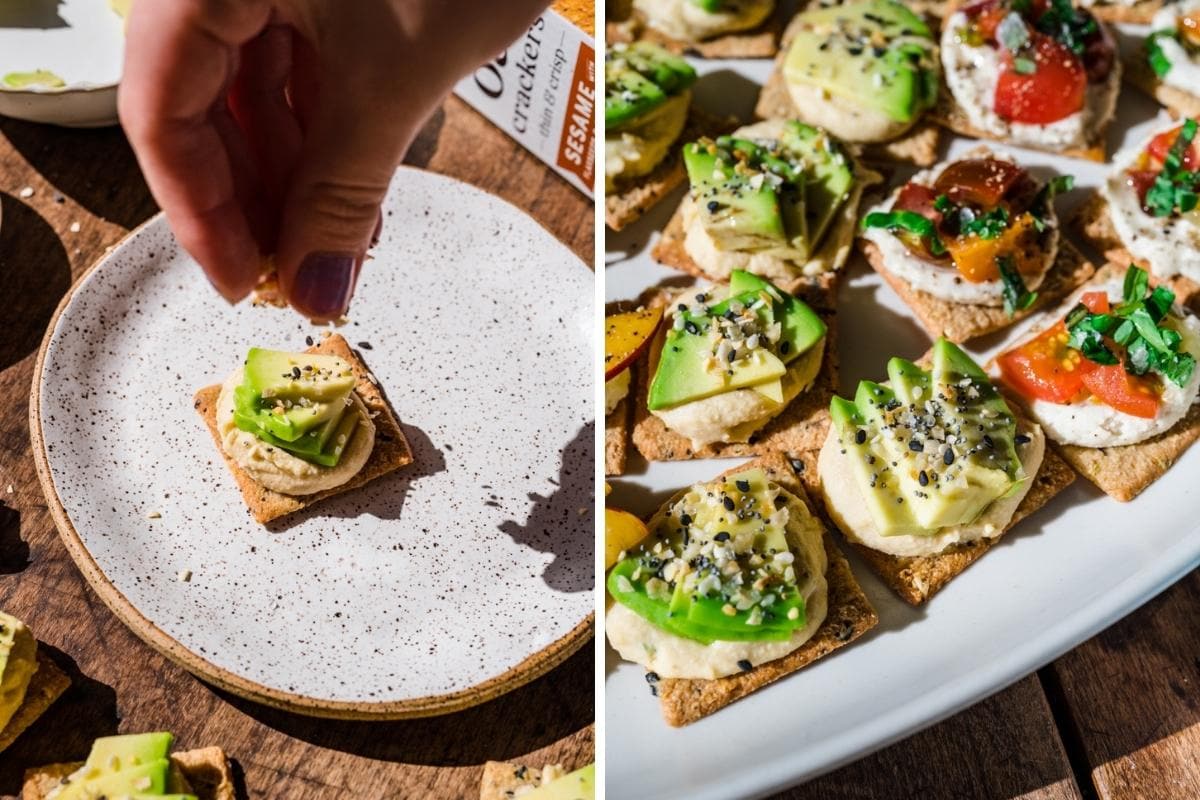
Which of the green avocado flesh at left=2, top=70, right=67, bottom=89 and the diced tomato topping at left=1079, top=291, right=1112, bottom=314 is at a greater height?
the green avocado flesh at left=2, top=70, right=67, bottom=89

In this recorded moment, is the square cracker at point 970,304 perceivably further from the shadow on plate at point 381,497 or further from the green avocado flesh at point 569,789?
the green avocado flesh at point 569,789

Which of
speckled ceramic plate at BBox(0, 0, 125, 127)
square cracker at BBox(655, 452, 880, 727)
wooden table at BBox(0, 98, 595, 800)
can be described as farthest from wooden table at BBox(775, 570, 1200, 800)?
speckled ceramic plate at BBox(0, 0, 125, 127)

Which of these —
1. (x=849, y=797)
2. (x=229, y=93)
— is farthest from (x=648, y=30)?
(x=849, y=797)

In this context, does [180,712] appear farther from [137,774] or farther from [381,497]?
[381,497]

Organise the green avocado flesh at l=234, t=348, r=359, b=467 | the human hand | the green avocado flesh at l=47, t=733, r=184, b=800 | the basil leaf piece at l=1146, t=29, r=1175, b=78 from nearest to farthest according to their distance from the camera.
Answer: the human hand
the green avocado flesh at l=47, t=733, r=184, b=800
the green avocado flesh at l=234, t=348, r=359, b=467
the basil leaf piece at l=1146, t=29, r=1175, b=78

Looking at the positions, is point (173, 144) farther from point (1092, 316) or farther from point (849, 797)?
point (1092, 316)

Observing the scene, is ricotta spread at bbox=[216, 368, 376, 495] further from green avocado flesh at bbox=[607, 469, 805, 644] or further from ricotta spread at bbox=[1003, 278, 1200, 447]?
ricotta spread at bbox=[1003, 278, 1200, 447]

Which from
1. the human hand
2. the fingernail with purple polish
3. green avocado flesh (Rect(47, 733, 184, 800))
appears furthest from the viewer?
green avocado flesh (Rect(47, 733, 184, 800))
